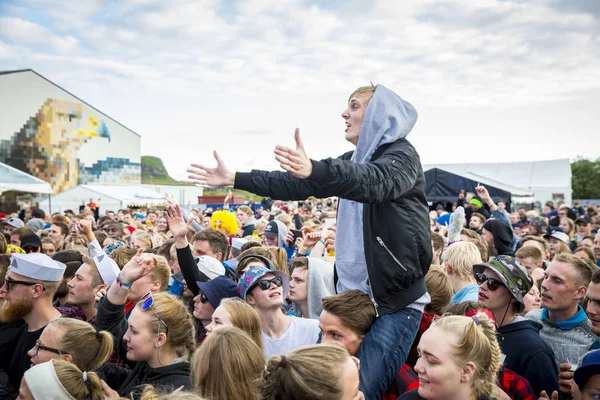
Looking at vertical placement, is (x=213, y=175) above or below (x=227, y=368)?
above

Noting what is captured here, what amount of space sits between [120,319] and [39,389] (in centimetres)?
127

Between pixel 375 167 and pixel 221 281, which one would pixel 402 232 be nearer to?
pixel 375 167

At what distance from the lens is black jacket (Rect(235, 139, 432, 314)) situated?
252cm

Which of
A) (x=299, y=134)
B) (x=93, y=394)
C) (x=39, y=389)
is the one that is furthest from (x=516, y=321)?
(x=39, y=389)

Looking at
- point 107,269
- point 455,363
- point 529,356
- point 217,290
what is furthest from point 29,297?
point 529,356

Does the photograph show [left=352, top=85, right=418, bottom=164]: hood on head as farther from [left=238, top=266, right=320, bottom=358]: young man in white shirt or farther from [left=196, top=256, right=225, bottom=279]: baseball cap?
[left=196, top=256, right=225, bottom=279]: baseball cap

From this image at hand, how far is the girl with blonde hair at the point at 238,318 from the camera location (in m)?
3.31

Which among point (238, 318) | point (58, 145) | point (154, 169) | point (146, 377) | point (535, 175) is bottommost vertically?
point (146, 377)

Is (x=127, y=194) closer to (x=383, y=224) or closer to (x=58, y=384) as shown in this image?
(x=58, y=384)

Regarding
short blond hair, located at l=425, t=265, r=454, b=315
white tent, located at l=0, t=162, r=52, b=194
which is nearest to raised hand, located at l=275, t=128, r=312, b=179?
short blond hair, located at l=425, t=265, r=454, b=315

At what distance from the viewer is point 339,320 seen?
2.88m

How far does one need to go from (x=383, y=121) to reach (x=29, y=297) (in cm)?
314

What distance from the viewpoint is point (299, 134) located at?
8.10ft

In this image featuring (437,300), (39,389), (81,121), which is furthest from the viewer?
(81,121)
